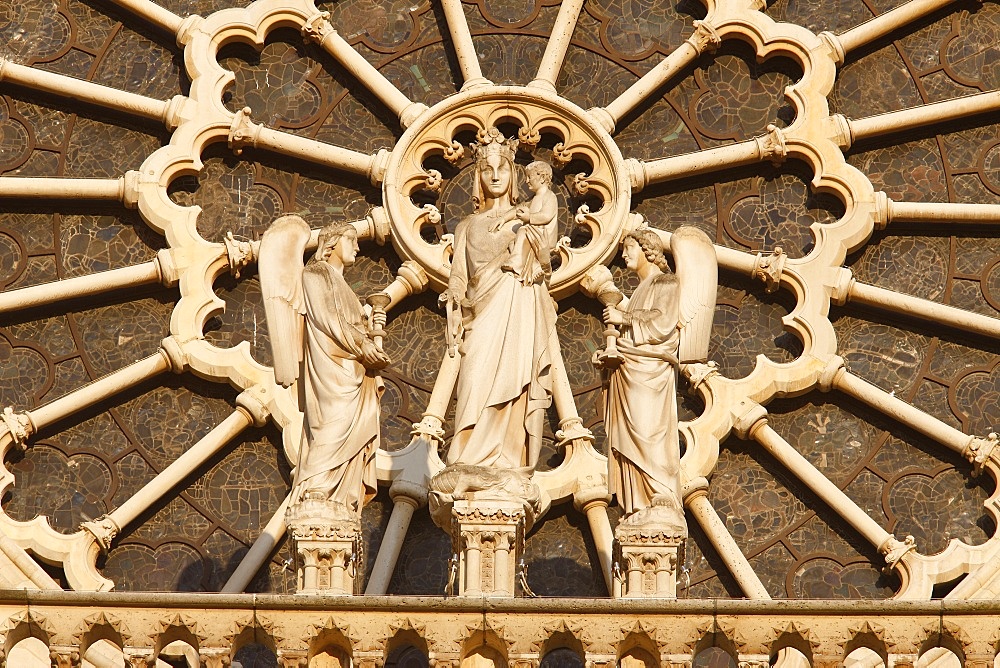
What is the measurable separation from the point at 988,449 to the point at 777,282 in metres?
2.02

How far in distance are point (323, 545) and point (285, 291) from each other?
1756 millimetres

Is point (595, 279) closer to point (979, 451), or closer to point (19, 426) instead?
point (979, 451)

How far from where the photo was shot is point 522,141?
23859 millimetres

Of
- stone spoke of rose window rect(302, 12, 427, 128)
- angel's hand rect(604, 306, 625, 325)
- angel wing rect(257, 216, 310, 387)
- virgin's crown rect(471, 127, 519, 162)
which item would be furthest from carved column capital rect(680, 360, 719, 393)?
angel wing rect(257, 216, 310, 387)

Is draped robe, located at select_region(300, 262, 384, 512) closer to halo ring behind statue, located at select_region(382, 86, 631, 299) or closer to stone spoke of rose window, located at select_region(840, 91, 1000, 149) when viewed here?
halo ring behind statue, located at select_region(382, 86, 631, 299)

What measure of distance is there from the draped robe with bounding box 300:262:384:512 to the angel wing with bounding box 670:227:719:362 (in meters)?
1.99

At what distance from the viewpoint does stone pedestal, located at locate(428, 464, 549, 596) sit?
19.3 m

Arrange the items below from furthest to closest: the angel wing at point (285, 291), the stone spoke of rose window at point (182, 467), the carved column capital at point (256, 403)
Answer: the carved column capital at point (256, 403) < the stone spoke of rose window at point (182, 467) < the angel wing at point (285, 291)

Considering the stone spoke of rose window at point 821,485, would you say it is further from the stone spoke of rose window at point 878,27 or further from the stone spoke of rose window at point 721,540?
the stone spoke of rose window at point 878,27

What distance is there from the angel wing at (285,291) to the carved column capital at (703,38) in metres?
4.76

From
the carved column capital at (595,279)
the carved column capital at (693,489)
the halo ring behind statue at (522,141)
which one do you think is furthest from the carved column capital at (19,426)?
the carved column capital at (693,489)

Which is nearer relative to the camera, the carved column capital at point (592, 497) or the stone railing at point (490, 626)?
the stone railing at point (490, 626)

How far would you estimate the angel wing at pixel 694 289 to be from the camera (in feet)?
66.9

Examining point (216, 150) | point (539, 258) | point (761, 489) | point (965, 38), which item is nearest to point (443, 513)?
point (539, 258)
